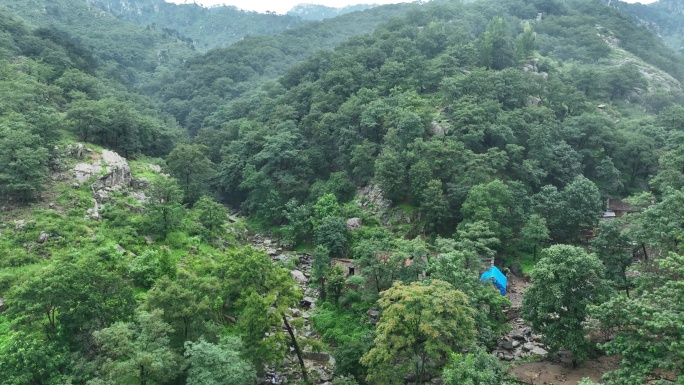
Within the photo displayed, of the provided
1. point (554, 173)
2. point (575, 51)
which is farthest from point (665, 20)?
point (554, 173)

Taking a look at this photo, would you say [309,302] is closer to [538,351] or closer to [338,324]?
[338,324]

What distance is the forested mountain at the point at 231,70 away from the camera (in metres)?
89.9

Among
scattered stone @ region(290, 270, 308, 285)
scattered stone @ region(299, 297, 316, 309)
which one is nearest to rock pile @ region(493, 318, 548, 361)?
scattered stone @ region(299, 297, 316, 309)

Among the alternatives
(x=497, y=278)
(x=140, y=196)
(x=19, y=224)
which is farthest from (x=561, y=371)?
(x=19, y=224)

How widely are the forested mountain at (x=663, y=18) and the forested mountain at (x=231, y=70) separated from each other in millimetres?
80984

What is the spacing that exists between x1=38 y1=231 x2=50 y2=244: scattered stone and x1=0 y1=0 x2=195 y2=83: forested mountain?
8850 cm

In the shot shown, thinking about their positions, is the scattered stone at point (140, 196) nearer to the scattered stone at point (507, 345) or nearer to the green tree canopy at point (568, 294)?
the scattered stone at point (507, 345)

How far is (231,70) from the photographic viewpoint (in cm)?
10169

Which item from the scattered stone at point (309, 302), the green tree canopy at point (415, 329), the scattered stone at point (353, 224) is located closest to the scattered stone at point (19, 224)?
the scattered stone at point (309, 302)

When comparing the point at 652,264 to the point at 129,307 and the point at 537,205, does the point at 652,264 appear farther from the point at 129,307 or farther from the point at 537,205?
the point at 129,307

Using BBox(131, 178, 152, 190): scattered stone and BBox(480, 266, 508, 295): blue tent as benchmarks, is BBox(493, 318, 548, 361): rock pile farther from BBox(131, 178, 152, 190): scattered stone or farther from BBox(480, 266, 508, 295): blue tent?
BBox(131, 178, 152, 190): scattered stone

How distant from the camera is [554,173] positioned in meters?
46.6

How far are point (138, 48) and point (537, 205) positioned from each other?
4921 inches

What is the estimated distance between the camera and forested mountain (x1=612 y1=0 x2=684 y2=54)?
135 meters
